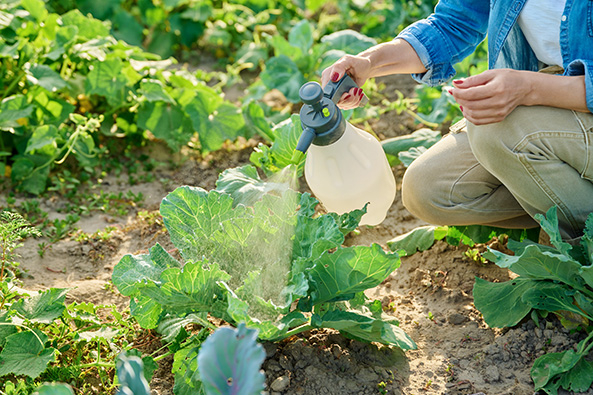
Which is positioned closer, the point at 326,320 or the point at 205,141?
the point at 326,320

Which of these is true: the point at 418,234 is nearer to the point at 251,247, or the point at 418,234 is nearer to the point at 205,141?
the point at 251,247

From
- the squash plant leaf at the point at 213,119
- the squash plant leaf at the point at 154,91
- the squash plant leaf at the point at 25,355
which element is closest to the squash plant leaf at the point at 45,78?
the squash plant leaf at the point at 154,91

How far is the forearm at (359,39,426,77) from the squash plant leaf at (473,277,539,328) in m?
0.82

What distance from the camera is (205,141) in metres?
3.46

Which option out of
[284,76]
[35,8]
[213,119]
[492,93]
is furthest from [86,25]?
[492,93]

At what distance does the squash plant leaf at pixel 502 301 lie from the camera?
2111 millimetres

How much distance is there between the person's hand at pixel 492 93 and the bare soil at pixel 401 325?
2.50ft

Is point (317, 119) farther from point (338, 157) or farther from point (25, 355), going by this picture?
point (25, 355)

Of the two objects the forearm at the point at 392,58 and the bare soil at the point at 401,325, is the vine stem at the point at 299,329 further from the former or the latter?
the forearm at the point at 392,58

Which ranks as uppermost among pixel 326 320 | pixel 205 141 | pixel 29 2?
pixel 29 2

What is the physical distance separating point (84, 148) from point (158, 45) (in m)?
1.65

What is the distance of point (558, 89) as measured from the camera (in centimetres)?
189

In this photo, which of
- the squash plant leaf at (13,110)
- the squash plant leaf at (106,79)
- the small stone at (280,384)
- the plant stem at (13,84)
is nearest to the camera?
the small stone at (280,384)

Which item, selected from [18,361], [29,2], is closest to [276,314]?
[18,361]
